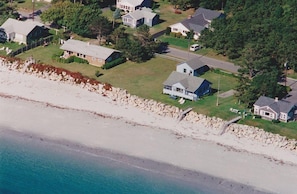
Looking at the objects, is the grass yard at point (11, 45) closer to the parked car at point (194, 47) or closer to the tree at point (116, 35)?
the tree at point (116, 35)

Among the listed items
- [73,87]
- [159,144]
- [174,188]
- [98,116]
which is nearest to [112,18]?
[73,87]

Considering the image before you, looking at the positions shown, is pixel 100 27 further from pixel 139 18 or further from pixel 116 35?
pixel 139 18

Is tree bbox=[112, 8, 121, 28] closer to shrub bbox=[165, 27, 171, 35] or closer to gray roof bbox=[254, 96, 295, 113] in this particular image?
shrub bbox=[165, 27, 171, 35]

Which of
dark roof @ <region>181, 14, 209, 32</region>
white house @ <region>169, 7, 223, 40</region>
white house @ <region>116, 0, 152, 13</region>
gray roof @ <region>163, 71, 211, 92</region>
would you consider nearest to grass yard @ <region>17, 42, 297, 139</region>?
gray roof @ <region>163, 71, 211, 92</region>

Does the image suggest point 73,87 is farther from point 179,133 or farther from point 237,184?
point 237,184

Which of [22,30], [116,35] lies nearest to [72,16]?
[22,30]

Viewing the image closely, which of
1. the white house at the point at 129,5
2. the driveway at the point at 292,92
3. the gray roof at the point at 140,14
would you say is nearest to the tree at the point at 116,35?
the gray roof at the point at 140,14
